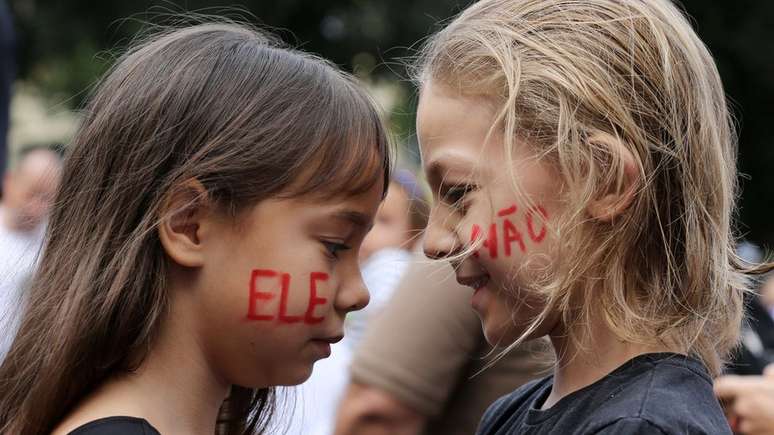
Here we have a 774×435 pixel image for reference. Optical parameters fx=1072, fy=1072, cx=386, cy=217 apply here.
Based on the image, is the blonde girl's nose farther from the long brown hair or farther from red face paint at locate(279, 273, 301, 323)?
red face paint at locate(279, 273, 301, 323)

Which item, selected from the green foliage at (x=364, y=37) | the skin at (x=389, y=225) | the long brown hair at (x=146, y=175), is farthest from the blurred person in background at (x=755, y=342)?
the green foliage at (x=364, y=37)

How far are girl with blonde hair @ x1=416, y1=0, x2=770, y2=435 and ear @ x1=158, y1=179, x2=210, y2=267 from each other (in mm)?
446

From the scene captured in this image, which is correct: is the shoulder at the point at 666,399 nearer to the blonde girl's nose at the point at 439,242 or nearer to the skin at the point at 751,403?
the blonde girl's nose at the point at 439,242

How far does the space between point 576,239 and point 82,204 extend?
37.9 inches

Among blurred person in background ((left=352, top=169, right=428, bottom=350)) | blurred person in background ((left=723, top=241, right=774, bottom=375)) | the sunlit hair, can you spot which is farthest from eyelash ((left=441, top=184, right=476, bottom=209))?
blurred person in background ((left=352, top=169, right=428, bottom=350))

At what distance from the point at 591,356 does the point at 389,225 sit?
162 inches

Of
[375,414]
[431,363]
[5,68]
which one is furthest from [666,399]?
[5,68]

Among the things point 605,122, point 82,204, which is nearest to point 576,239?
point 605,122

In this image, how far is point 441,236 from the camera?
209cm

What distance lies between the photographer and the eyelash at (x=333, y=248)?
213 centimetres

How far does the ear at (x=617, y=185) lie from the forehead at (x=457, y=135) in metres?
0.19

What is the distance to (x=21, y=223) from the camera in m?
3.25

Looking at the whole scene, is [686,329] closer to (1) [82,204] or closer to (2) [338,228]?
(2) [338,228]

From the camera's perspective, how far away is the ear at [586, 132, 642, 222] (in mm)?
1976
